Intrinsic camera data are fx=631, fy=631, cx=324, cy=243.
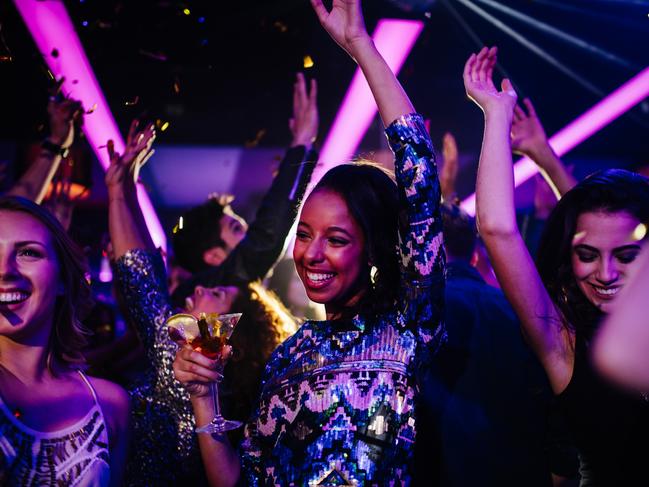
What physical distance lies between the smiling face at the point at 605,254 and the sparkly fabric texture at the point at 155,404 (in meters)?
1.33

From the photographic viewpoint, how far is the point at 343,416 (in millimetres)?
1624

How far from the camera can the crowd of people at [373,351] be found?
1650 millimetres

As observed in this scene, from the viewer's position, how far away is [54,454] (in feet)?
5.39

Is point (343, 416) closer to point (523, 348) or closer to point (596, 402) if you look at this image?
point (596, 402)

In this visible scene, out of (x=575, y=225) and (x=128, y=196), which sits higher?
(x=128, y=196)

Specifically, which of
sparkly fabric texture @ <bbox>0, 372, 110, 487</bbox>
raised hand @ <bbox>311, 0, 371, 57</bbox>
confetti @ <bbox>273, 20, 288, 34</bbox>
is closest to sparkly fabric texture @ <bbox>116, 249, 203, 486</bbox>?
sparkly fabric texture @ <bbox>0, 372, 110, 487</bbox>

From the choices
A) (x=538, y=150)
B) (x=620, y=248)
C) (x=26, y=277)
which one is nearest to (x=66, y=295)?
(x=26, y=277)

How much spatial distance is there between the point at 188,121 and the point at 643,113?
14.8ft

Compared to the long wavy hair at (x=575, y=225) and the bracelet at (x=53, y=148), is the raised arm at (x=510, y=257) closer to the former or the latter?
the long wavy hair at (x=575, y=225)

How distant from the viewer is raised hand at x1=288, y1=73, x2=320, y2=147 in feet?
9.74

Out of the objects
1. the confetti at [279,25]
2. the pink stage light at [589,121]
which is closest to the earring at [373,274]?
the confetti at [279,25]

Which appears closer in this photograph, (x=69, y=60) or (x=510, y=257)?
Result: (x=510, y=257)

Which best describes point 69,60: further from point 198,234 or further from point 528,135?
point 528,135

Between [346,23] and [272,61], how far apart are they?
3203 millimetres
